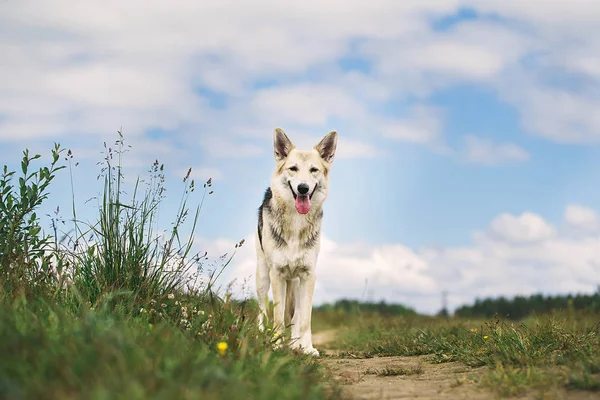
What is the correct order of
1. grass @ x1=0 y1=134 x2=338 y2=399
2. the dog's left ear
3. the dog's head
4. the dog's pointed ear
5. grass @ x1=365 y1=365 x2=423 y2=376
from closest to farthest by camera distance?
grass @ x1=0 y1=134 x2=338 y2=399 < grass @ x1=365 y1=365 x2=423 y2=376 < the dog's head < the dog's pointed ear < the dog's left ear

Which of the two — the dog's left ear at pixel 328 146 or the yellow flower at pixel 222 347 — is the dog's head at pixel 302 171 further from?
the yellow flower at pixel 222 347

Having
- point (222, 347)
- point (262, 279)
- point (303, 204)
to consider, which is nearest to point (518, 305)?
point (262, 279)

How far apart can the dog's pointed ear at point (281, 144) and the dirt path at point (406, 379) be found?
2841 mm

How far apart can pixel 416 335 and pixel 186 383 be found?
20.3 ft

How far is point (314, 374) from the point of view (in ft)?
19.5

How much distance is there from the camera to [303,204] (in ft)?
27.3

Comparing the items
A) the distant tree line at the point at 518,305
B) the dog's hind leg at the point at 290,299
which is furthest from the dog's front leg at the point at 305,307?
the distant tree line at the point at 518,305

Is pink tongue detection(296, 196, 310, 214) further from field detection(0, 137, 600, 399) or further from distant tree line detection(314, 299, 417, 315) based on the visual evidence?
distant tree line detection(314, 299, 417, 315)

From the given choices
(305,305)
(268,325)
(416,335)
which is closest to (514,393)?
(268,325)

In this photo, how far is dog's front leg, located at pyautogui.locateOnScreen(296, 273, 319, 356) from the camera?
8.30 metres

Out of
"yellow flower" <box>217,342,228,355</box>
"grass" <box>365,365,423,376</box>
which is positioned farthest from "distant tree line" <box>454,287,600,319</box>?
"yellow flower" <box>217,342,228,355</box>

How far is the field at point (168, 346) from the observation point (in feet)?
12.0

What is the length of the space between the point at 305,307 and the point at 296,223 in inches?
44.0

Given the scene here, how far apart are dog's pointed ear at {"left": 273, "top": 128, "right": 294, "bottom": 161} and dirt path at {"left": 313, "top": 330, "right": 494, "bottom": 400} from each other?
112 inches
